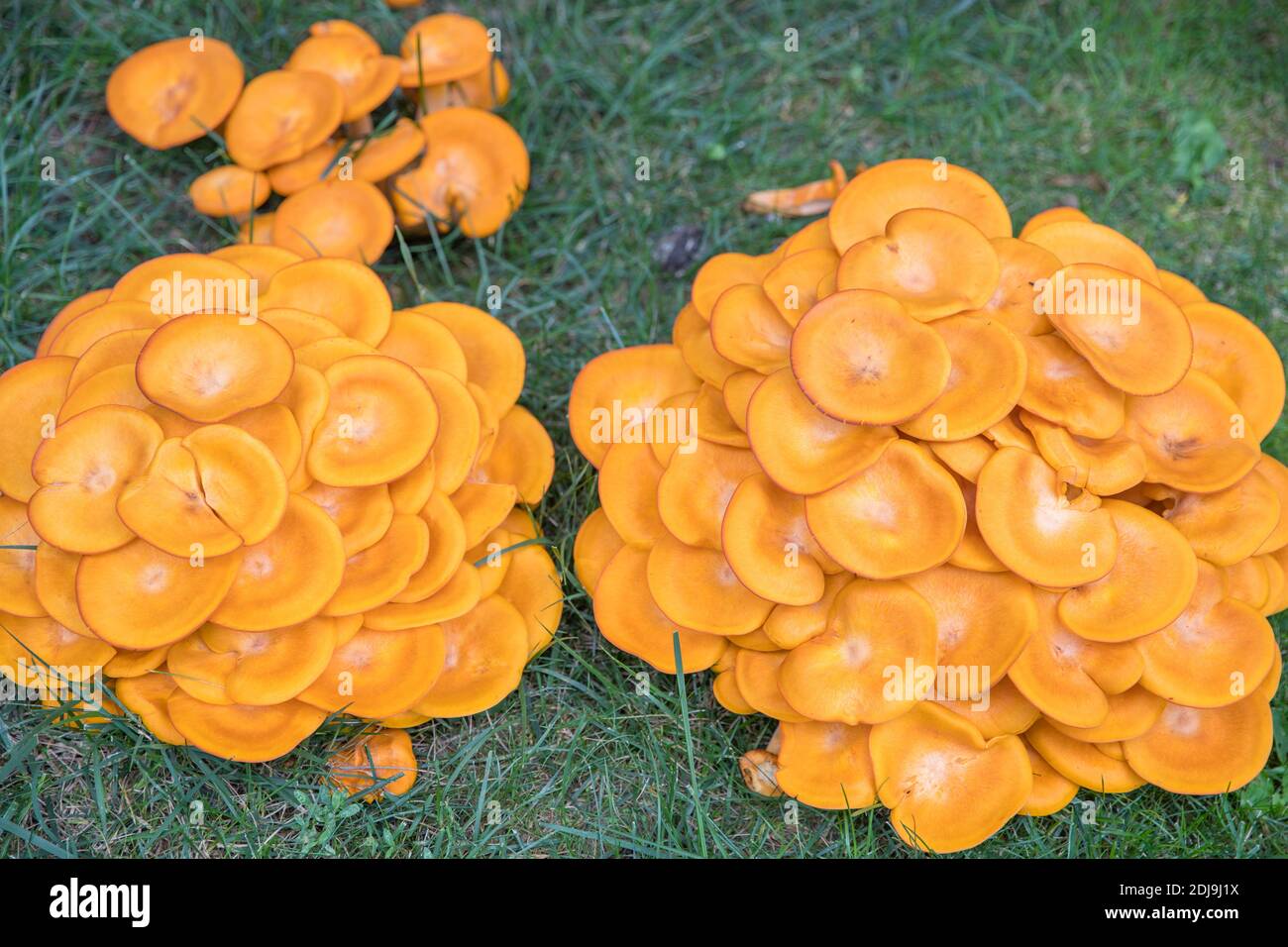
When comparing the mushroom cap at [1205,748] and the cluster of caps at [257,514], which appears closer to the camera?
the cluster of caps at [257,514]

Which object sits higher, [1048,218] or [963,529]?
[1048,218]

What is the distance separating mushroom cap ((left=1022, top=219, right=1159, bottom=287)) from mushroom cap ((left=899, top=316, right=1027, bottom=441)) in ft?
1.83

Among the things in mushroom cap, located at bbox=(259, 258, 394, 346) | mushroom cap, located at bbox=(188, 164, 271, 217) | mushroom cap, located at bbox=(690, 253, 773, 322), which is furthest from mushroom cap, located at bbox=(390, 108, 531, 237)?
mushroom cap, located at bbox=(690, 253, 773, 322)

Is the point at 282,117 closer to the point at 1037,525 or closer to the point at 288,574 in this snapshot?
the point at 288,574

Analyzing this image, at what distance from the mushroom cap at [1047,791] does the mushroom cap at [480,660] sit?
1618mm

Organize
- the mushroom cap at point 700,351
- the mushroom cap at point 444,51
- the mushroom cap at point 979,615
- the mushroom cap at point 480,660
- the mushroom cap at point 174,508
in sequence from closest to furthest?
the mushroom cap at point 174,508, the mushroom cap at point 979,615, the mushroom cap at point 480,660, the mushroom cap at point 700,351, the mushroom cap at point 444,51

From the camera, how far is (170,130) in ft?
15.1

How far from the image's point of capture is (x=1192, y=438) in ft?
11.2

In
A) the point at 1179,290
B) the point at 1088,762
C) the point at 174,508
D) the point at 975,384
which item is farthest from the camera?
the point at 1179,290

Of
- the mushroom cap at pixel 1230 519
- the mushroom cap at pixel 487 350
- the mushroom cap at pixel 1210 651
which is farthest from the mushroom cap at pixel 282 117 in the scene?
the mushroom cap at pixel 1210 651

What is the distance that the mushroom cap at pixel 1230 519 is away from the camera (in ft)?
11.0

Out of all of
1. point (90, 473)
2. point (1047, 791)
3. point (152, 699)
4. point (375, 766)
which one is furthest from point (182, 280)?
point (1047, 791)

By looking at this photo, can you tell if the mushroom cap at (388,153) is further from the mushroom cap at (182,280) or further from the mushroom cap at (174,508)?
the mushroom cap at (174,508)

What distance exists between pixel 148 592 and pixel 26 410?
76cm
